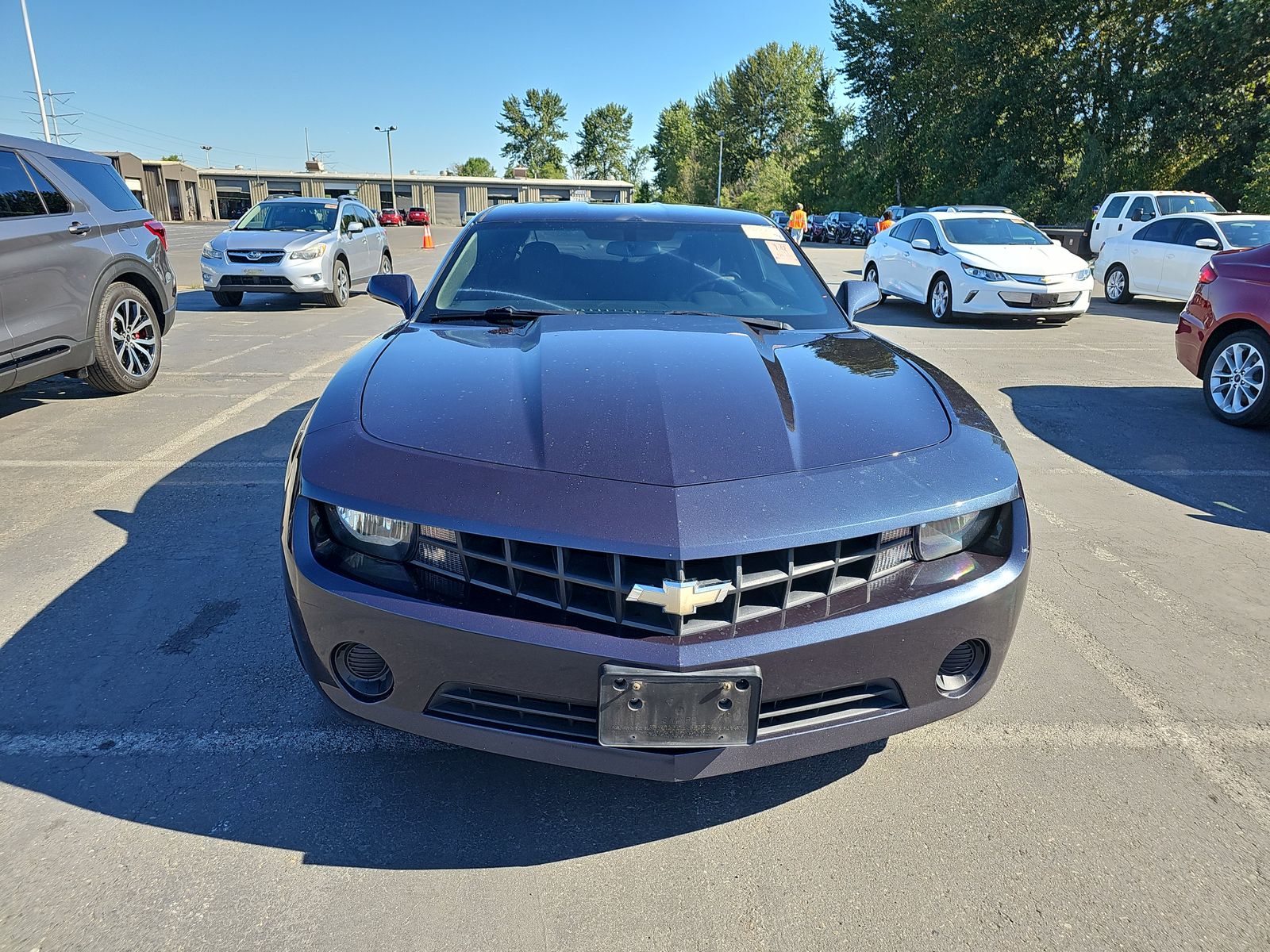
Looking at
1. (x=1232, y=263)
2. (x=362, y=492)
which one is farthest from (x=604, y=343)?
(x=1232, y=263)

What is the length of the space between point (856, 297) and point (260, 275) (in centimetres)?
1047

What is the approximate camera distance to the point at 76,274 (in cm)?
589

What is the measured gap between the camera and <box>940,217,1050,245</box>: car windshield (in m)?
11.7

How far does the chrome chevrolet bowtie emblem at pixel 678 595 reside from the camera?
1786 mm

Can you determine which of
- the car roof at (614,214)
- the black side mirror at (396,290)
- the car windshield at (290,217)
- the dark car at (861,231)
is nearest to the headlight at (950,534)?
the car roof at (614,214)

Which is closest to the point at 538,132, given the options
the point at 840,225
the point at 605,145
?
the point at 605,145

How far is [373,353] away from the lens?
2.83m

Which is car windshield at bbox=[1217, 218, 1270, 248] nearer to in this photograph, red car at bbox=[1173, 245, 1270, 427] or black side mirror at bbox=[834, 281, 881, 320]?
red car at bbox=[1173, 245, 1270, 427]

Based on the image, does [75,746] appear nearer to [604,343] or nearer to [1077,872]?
[604,343]

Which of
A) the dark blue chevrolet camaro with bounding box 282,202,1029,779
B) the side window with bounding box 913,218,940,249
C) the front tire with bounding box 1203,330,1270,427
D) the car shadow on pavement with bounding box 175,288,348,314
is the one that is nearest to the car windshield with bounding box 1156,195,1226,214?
the side window with bounding box 913,218,940,249

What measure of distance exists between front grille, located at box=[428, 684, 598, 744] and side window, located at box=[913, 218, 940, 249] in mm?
11215

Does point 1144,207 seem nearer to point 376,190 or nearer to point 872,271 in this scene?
point 872,271

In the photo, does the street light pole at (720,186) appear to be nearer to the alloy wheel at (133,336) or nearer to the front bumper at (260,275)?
the front bumper at (260,275)

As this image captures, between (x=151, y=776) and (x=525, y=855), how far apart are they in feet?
3.55
